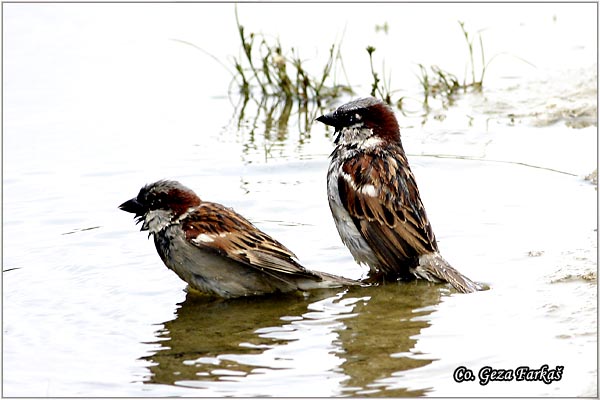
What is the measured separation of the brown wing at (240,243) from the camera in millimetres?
6199

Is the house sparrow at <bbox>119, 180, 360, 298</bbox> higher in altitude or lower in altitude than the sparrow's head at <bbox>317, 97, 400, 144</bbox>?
lower

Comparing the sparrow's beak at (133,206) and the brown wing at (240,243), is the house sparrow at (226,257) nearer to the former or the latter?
the brown wing at (240,243)

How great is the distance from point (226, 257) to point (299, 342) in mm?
1041

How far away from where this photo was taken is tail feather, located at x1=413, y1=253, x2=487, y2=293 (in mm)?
6180

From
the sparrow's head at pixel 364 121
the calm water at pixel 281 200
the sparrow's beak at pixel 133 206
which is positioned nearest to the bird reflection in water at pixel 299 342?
the calm water at pixel 281 200

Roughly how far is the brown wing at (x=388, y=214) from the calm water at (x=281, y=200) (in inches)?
10.7

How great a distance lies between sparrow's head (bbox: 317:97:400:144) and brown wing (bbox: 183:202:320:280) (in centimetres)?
106

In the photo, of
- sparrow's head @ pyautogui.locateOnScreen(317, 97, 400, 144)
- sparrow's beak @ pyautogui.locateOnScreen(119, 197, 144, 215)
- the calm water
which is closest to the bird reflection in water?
the calm water

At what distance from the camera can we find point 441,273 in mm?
6320

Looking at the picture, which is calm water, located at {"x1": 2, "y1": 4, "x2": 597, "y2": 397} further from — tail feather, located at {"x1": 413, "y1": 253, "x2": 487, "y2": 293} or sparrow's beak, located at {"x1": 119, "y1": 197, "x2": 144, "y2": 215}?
sparrow's beak, located at {"x1": 119, "y1": 197, "x2": 144, "y2": 215}

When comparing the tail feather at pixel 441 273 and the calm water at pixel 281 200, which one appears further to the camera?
the tail feather at pixel 441 273

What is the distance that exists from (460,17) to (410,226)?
25.0ft

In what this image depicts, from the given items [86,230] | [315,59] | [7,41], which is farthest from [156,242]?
[7,41]

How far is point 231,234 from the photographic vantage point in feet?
20.7
